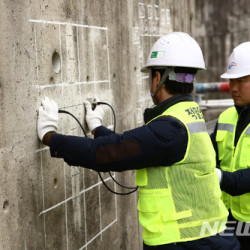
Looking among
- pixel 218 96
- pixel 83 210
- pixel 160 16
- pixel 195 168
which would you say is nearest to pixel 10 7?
pixel 195 168

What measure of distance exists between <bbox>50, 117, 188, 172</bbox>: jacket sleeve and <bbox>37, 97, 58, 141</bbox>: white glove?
272 millimetres

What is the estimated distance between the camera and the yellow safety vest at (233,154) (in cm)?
380

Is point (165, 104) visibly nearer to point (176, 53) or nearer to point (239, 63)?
point (176, 53)

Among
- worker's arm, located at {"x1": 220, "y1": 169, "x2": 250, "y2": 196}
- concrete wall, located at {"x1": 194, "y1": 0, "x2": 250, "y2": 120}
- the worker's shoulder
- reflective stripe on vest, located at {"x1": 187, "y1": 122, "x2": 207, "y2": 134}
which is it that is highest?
concrete wall, located at {"x1": 194, "y1": 0, "x2": 250, "y2": 120}

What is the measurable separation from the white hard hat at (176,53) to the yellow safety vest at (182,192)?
285 mm

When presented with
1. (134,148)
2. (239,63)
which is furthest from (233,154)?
(134,148)

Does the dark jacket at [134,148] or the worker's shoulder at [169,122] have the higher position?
the worker's shoulder at [169,122]

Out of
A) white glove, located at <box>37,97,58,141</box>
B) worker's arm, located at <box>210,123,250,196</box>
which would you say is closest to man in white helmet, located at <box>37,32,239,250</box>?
white glove, located at <box>37,97,58,141</box>

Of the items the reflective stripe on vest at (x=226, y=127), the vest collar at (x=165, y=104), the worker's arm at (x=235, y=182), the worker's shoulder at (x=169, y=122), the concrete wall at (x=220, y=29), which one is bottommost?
the worker's arm at (x=235, y=182)

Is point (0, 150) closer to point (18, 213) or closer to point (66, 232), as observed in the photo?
point (18, 213)

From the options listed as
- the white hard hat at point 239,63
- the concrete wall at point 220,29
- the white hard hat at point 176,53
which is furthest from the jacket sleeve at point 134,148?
the concrete wall at point 220,29

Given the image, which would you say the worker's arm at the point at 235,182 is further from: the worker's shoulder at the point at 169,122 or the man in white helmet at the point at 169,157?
the worker's shoulder at the point at 169,122

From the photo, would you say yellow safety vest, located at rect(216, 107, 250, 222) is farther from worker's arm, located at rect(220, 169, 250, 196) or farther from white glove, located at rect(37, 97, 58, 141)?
white glove, located at rect(37, 97, 58, 141)

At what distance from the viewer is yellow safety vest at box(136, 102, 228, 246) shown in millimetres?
2896
